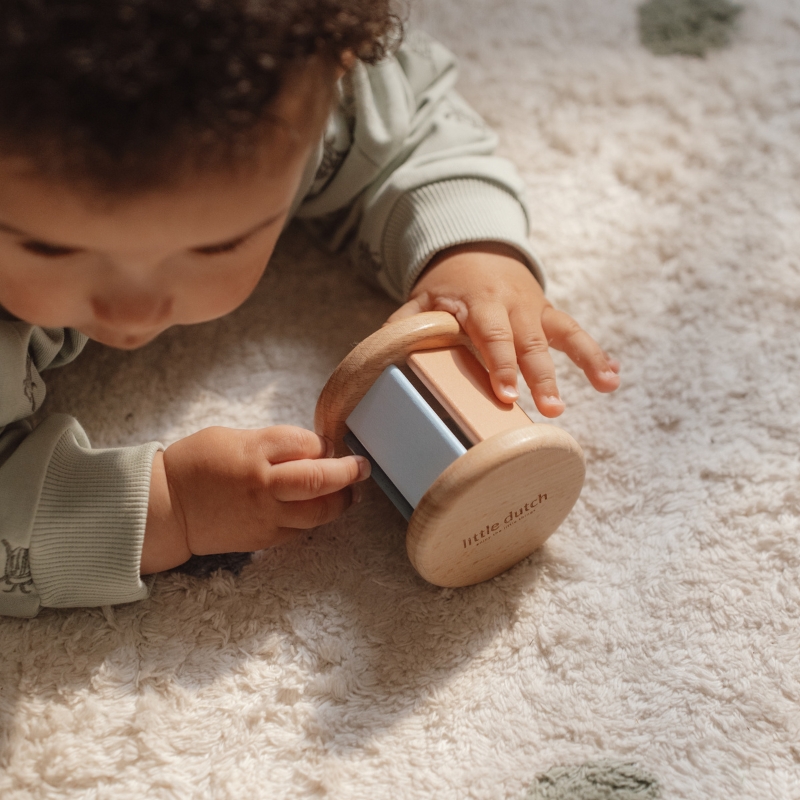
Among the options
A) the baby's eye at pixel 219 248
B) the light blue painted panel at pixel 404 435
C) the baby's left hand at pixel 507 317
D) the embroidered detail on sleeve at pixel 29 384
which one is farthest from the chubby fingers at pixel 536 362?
the embroidered detail on sleeve at pixel 29 384

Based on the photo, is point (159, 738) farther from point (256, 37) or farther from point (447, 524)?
point (256, 37)

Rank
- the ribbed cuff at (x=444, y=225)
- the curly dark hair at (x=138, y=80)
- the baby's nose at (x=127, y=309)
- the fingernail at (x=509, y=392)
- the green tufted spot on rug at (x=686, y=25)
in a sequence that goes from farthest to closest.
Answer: the green tufted spot on rug at (x=686, y=25) → the ribbed cuff at (x=444, y=225) → the fingernail at (x=509, y=392) → the baby's nose at (x=127, y=309) → the curly dark hair at (x=138, y=80)

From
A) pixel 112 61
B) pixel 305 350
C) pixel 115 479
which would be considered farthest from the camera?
pixel 305 350

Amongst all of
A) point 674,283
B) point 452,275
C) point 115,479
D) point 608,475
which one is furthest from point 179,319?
point 674,283

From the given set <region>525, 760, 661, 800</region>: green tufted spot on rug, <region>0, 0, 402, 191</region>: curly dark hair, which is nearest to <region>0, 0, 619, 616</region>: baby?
<region>0, 0, 402, 191</region>: curly dark hair

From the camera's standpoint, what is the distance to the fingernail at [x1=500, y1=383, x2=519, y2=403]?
1.89 feet

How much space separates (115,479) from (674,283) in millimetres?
489

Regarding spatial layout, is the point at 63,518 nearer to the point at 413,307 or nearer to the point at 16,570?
the point at 16,570

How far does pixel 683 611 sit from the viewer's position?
0.60m

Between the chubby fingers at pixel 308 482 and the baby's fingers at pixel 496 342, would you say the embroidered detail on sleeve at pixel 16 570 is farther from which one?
the baby's fingers at pixel 496 342

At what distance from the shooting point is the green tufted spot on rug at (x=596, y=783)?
1.73 feet

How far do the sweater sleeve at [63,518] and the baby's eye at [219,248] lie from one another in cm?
17

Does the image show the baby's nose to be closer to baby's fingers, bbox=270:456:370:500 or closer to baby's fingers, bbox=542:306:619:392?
Result: baby's fingers, bbox=270:456:370:500

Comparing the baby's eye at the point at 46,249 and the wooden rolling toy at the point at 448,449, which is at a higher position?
the baby's eye at the point at 46,249
